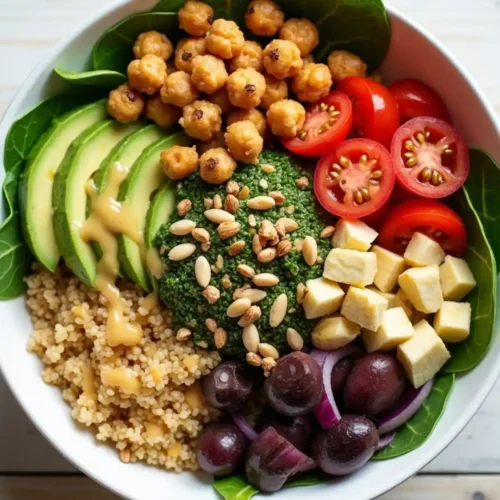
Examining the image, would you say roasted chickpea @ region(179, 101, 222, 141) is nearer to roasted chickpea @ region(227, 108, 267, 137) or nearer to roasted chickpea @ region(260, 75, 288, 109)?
roasted chickpea @ region(227, 108, 267, 137)

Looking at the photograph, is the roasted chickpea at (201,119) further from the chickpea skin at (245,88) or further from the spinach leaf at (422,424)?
the spinach leaf at (422,424)

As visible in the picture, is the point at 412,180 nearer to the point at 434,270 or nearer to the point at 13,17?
the point at 434,270

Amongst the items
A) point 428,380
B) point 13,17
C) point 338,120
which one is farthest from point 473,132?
point 13,17

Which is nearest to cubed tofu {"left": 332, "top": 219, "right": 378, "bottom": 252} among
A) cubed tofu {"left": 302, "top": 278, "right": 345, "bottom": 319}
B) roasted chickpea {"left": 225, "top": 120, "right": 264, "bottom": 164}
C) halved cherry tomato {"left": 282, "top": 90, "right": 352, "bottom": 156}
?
cubed tofu {"left": 302, "top": 278, "right": 345, "bottom": 319}

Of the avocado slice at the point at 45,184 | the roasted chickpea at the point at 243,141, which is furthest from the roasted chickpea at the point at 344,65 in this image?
the avocado slice at the point at 45,184

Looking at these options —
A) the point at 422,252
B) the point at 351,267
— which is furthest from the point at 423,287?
the point at 351,267
